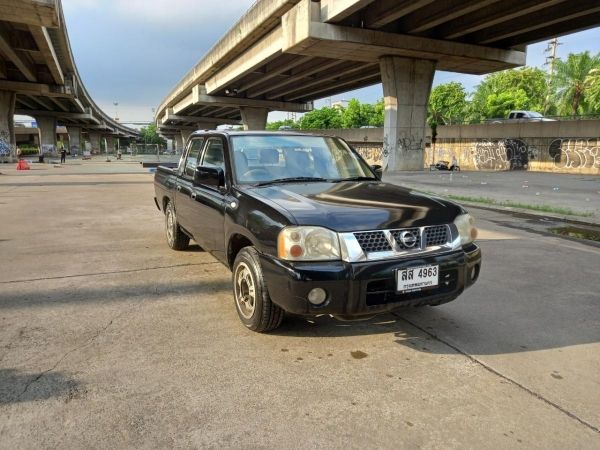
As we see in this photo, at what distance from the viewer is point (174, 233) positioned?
6301mm

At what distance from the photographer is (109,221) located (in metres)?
9.02

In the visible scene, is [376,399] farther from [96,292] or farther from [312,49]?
[312,49]

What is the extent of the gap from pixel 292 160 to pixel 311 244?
1572 mm

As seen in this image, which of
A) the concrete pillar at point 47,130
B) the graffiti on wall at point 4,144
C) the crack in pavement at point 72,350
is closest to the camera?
the crack in pavement at point 72,350

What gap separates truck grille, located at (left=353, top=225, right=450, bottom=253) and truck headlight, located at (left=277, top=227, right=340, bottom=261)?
18 centimetres

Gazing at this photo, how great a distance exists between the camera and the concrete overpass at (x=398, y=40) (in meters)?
19.6

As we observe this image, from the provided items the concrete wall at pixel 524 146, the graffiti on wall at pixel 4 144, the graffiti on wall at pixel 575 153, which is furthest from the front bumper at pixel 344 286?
the graffiti on wall at pixel 4 144

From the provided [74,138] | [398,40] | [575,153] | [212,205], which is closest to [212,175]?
[212,205]

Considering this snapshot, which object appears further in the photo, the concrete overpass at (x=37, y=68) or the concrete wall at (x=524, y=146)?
the concrete wall at (x=524, y=146)

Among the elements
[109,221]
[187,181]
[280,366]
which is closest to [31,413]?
[280,366]

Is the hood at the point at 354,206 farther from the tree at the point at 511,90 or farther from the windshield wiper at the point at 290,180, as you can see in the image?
the tree at the point at 511,90

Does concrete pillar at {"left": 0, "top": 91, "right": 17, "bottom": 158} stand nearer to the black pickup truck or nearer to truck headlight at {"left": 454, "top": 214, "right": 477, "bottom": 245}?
the black pickup truck

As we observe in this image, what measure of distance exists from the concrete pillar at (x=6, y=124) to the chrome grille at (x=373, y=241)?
4706cm

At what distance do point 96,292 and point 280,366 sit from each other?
2495 millimetres
